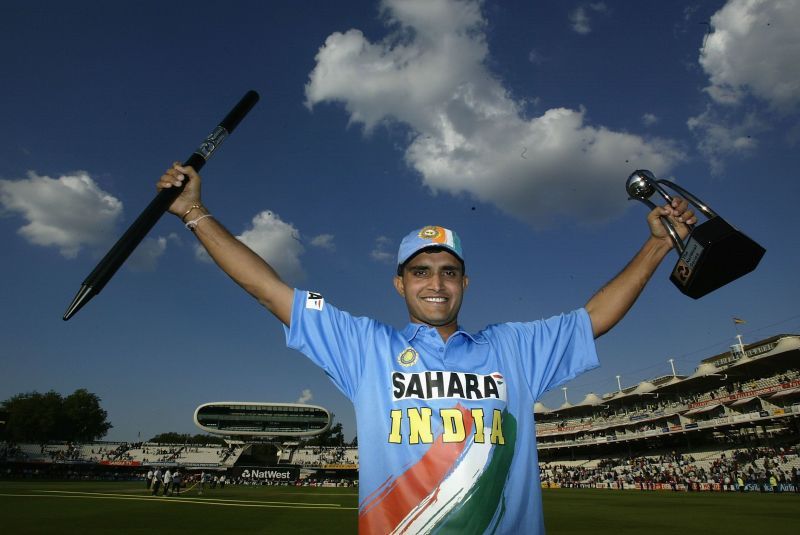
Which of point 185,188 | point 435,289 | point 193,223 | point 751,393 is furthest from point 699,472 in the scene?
point 185,188

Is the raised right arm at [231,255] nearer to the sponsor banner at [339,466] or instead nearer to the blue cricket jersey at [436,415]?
the blue cricket jersey at [436,415]

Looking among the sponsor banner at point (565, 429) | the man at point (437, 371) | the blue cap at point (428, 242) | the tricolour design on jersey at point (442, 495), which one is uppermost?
the blue cap at point (428, 242)

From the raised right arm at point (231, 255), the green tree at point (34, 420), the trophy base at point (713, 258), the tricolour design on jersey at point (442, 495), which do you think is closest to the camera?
the tricolour design on jersey at point (442, 495)

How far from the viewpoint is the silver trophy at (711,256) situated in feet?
9.04

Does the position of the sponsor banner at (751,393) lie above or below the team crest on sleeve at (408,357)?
above

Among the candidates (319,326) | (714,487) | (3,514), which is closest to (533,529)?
(319,326)

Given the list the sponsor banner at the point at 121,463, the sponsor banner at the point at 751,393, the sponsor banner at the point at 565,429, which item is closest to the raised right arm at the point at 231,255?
the sponsor banner at the point at 751,393

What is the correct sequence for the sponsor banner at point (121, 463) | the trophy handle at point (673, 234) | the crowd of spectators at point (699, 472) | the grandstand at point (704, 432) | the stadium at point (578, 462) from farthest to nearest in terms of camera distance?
the sponsor banner at point (121, 463) < the grandstand at point (704, 432) < the crowd of spectators at point (699, 472) < the stadium at point (578, 462) < the trophy handle at point (673, 234)

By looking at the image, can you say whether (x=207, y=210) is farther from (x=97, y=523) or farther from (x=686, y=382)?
(x=686, y=382)

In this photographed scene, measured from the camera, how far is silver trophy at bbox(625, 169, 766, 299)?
275 cm

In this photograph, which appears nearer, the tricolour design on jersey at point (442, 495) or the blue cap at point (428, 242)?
the tricolour design on jersey at point (442, 495)

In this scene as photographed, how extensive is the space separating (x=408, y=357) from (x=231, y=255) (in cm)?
132

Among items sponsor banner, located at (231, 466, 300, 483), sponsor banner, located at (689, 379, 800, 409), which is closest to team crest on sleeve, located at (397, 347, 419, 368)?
sponsor banner, located at (689, 379, 800, 409)

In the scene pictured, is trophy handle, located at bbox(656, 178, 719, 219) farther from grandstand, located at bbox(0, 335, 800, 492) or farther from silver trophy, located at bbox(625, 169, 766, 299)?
grandstand, located at bbox(0, 335, 800, 492)
